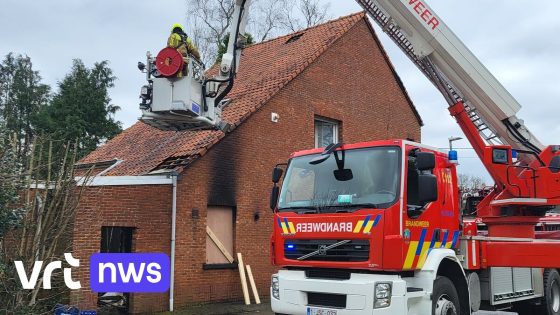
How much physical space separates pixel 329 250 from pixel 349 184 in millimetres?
946

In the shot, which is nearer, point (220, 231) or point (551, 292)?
point (551, 292)

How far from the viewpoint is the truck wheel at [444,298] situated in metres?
7.57

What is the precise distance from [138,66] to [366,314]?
18.3 feet

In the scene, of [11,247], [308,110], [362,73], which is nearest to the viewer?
[11,247]

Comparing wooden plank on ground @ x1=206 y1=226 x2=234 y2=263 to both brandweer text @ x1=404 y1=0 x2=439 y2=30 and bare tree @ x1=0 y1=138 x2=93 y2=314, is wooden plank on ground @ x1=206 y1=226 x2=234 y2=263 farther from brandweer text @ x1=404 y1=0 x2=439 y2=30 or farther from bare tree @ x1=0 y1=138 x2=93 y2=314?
brandweer text @ x1=404 y1=0 x2=439 y2=30

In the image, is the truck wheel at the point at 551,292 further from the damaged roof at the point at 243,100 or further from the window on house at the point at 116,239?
the window on house at the point at 116,239

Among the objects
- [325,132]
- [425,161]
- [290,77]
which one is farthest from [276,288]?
[325,132]

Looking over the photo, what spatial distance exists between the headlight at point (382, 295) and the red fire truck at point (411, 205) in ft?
0.04

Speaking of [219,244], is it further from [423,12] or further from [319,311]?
[423,12]

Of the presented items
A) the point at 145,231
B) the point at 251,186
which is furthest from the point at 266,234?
the point at 145,231

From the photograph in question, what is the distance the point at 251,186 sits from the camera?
14.2 meters

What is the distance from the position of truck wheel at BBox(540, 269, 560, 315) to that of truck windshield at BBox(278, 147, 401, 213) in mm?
5264

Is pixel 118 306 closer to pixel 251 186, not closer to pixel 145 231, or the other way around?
pixel 145 231

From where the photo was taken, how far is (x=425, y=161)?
24.4 ft
